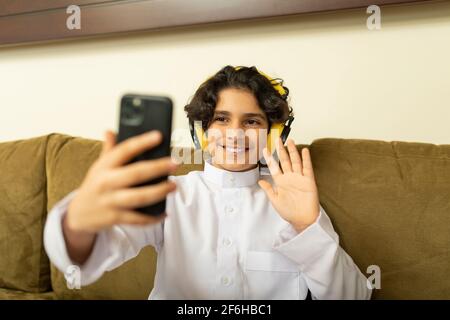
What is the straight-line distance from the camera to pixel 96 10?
118cm

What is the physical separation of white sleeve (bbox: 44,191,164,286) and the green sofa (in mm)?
319

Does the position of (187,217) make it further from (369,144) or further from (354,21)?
(354,21)

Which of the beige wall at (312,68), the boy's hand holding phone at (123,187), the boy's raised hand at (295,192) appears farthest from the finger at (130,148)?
the beige wall at (312,68)

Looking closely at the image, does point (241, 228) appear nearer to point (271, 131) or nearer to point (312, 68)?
point (271, 131)

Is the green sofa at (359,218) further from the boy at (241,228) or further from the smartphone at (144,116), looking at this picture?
the smartphone at (144,116)

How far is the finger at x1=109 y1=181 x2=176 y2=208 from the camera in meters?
0.36

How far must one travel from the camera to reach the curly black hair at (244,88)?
0.75 m

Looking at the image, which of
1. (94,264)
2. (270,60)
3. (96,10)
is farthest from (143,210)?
(96,10)

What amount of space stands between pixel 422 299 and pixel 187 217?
1.53 feet

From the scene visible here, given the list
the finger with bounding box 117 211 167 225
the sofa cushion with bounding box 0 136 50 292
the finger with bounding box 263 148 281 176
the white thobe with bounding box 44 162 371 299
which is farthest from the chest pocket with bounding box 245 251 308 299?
the sofa cushion with bounding box 0 136 50 292

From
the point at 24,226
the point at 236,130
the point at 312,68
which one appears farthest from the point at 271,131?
the point at 24,226

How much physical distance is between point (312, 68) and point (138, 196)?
796 millimetres

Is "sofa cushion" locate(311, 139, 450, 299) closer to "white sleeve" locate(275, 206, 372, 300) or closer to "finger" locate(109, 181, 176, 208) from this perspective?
"white sleeve" locate(275, 206, 372, 300)

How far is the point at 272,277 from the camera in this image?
27.4 inches
